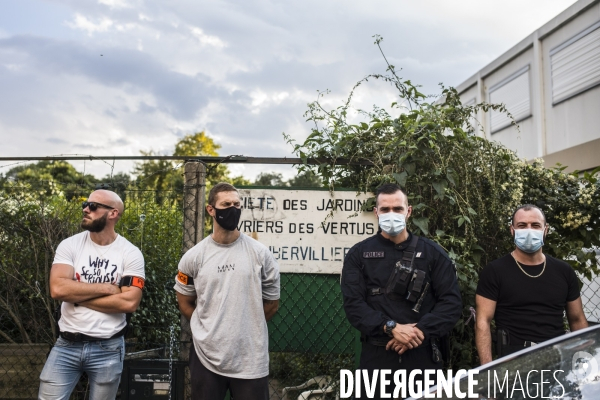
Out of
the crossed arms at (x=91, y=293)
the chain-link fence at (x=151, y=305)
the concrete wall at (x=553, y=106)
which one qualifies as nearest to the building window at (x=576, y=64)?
the concrete wall at (x=553, y=106)

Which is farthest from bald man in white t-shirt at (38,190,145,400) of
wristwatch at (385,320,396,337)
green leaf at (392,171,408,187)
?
green leaf at (392,171,408,187)

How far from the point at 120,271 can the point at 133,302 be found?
0.25m

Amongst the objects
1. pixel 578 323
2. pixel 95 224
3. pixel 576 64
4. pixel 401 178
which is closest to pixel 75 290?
pixel 95 224

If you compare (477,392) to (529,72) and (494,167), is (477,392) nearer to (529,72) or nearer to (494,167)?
(494,167)

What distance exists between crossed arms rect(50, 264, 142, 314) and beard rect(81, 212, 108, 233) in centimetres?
28

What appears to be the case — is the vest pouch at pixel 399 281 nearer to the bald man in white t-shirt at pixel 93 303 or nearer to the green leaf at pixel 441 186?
the green leaf at pixel 441 186

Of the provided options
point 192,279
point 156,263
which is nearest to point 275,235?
point 192,279

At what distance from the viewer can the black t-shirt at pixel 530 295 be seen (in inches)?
135

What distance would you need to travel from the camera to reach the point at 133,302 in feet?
11.5

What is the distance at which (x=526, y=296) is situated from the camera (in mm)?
3436

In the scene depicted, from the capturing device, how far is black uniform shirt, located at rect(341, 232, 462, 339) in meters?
3.22

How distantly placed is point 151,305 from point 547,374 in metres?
3.99

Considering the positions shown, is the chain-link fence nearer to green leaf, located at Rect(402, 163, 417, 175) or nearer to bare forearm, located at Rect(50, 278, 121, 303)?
bare forearm, located at Rect(50, 278, 121, 303)

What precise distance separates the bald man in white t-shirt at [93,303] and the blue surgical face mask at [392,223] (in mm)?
1670
